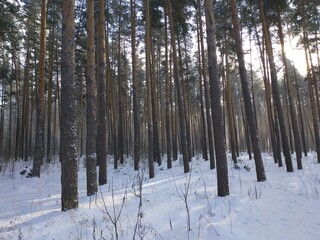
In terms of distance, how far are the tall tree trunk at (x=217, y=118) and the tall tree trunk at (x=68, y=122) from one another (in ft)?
12.0

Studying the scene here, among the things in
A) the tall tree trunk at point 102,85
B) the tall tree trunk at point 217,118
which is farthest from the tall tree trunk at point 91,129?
the tall tree trunk at point 217,118

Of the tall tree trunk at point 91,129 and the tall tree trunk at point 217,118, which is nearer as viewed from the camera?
the tall tree trunk at point 217,118

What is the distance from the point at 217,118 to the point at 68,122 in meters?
3.84

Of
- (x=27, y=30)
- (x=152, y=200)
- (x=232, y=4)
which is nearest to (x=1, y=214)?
(x=152, y=200)

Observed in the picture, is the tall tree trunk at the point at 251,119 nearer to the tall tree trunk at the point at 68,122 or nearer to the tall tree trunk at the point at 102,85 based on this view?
the tall tree trunk at the point at 102,85

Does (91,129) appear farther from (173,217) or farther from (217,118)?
(173,217)

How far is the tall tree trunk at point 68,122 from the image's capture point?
19.0 feet

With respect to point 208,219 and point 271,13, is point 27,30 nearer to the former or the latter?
point 271,13

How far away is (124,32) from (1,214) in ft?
53.4

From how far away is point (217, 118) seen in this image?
736 cm

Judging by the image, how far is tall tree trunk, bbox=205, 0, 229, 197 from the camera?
7.17 meters

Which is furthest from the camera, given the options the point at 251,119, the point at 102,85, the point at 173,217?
the point at 102,85

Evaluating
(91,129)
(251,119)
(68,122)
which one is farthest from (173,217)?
(251,119)

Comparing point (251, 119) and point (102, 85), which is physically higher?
point (102, 85)
